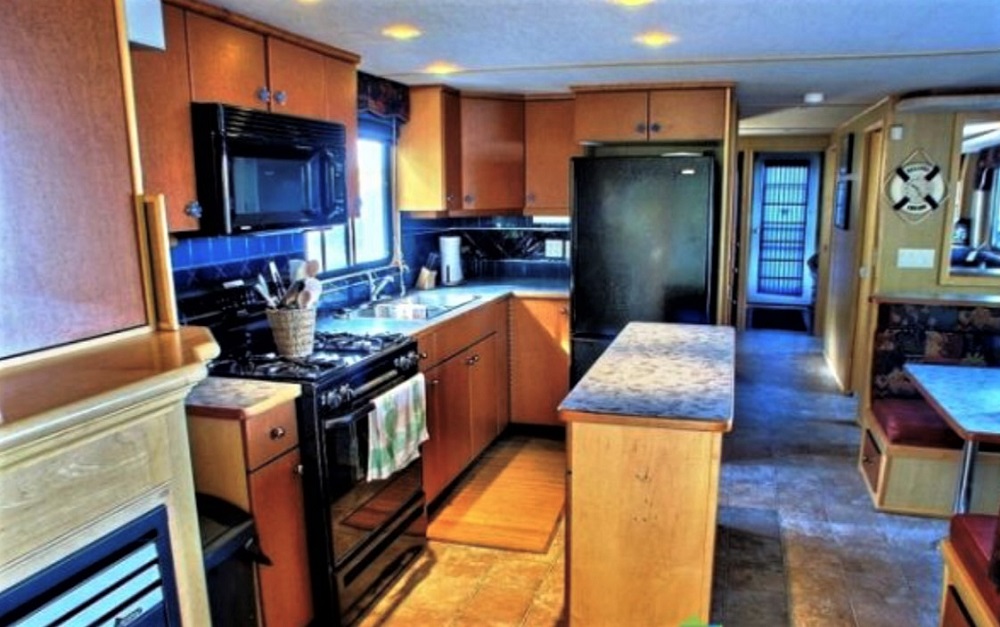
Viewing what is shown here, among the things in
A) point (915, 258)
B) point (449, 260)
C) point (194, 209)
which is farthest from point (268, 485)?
point (915, 258)

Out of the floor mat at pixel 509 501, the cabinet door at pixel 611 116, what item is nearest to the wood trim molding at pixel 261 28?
the cabinet door at pixel 611 116

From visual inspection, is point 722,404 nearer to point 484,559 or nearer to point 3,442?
point 484,559

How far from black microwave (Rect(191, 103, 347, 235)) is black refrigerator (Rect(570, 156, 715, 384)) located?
1600mm

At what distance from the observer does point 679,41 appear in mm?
2814

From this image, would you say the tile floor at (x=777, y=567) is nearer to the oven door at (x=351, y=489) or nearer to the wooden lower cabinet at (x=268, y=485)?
the oven door at (x=351, y=489)

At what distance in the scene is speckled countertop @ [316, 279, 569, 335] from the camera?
10.2ft

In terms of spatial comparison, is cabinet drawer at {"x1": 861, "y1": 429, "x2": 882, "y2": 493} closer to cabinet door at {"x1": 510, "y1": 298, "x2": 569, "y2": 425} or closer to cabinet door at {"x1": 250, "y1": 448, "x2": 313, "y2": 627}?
cabinet door at {"x1": 510, "y1": 298, "x2": 569, "y2": 425}

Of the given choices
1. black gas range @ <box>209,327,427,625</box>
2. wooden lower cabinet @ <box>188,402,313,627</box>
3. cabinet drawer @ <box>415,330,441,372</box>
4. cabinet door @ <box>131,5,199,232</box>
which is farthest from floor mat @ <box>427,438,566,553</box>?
cabinet door @ <box>131,5,199,232</box>

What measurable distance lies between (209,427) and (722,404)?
4.81ft

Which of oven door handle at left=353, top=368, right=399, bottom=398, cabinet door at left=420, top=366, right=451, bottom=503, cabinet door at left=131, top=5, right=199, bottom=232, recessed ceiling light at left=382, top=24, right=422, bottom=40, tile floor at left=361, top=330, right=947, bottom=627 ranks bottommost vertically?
tile floor at left=361, top=330, right=947, bottom=627

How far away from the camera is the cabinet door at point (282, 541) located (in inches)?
83.2

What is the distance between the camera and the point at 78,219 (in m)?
1.41

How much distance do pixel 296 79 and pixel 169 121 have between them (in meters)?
0.67

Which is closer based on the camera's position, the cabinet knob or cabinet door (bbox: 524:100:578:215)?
the cabinet knob
